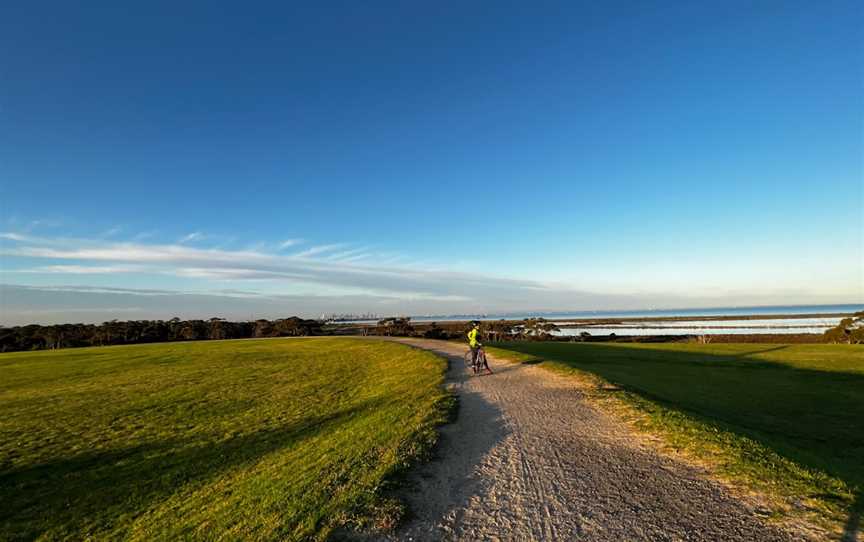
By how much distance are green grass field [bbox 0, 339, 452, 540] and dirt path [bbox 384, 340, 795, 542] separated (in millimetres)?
809

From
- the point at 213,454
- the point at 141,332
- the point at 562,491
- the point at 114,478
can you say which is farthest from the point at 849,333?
the point at 141,332

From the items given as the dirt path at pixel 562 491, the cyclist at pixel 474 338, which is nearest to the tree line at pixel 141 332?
the cyclist at pixel 474 338

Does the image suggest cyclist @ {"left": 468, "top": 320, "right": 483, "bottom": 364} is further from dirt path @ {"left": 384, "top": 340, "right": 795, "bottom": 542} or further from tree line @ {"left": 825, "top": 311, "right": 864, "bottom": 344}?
tree line @ {"left": 825, "top": 311, "right": 864, "bottom": 344}

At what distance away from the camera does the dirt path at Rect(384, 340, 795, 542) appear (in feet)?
17.1

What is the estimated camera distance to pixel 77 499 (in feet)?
31.5

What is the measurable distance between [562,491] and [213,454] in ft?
34.7

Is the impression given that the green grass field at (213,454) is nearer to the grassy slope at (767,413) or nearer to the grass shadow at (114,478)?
the grass shadow at (114,478)

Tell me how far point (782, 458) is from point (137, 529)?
12.3 m

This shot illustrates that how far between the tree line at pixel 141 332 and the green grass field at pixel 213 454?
247ft

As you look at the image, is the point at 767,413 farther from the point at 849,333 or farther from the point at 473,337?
the point at 849,333

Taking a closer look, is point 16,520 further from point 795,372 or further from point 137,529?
point 795,372

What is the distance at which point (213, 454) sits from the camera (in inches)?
468

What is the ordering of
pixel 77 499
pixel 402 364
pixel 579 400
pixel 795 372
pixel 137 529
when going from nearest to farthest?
Result: pixel 137 529 < pixel 77 499 < pixel 579 400 < pixel 795 372 < pixel 402 364

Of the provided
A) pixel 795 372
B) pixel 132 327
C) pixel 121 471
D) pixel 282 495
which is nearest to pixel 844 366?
pixel 795 372
